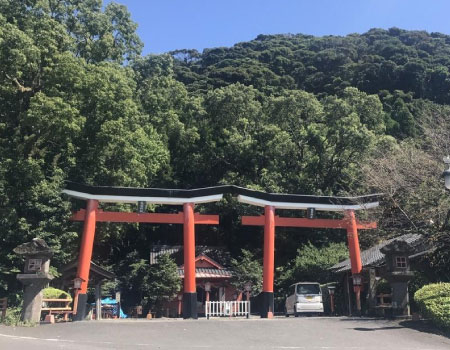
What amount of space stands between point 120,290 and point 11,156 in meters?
11.4

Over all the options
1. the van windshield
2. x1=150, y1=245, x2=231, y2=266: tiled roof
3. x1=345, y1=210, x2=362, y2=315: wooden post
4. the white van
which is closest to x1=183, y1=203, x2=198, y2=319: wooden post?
the white van

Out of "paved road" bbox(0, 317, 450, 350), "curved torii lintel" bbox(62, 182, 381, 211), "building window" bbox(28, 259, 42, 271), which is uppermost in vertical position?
"curved torii lintel" bbox(62, 182, 381, 211)

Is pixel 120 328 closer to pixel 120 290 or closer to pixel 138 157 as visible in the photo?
pixel 138 157

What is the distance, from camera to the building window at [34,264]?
16414mm

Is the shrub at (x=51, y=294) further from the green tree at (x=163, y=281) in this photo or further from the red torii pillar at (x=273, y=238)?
the red torii pillar at (x=273, y=238)

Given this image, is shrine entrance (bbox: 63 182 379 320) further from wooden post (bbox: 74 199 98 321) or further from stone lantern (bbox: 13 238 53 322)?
stone lantern (bbox: 13 238 53 322)

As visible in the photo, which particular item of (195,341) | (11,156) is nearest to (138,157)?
(11,156)

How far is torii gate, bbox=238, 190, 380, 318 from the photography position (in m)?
22.1

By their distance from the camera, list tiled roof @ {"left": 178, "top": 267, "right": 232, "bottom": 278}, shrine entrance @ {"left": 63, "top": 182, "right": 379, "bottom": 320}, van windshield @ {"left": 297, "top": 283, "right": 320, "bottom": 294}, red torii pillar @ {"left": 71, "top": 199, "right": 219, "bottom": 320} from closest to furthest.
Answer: red torii pillar @ {"left": 71, "top": 199, "right": 219, "bottom": 320} < shrine entrance @ {"left": 63, "top": 182, "right": 379, "bottom": 320} < van windshield @ {"left": 297, "top": 283, "right": 320, "bottom": 294} < tiled roof @ {"left": 178, "top": 267, "right": 232, "bottom": 278}

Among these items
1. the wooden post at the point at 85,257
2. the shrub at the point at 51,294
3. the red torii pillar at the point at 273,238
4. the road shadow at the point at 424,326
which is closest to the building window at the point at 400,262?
the road shadow at the point at 424,326

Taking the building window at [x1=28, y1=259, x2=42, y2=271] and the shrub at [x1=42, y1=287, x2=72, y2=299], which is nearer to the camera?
the building window at [x1=28, y1=259, x2=42, y2=271]

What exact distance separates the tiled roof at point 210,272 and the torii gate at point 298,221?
6560mm

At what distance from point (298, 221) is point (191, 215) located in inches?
234

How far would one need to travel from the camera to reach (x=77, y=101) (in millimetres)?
23688
